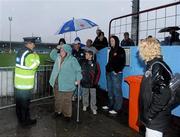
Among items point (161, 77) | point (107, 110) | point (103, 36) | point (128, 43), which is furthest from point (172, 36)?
point (161, 77)

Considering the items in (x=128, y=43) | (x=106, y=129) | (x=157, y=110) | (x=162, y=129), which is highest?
(x=128, y=43)

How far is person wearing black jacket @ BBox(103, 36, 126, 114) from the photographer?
867 cm

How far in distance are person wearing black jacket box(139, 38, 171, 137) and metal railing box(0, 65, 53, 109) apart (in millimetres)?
6946

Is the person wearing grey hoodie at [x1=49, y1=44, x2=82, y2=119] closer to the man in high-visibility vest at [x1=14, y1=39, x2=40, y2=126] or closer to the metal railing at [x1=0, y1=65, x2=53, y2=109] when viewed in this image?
the man in high-visibility vest at [x1=14, y1=39, x2=40, y2=126]

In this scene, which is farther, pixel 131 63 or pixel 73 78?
pixel 131 63

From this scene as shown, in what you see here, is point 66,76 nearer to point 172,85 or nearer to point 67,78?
point 67,78

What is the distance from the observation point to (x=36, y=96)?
1119 cm

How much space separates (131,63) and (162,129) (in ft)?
17.0

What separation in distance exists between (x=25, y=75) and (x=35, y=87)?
4077 mm

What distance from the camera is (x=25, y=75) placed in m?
7.43

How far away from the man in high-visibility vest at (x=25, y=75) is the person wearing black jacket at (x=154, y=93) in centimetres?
378

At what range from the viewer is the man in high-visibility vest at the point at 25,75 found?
7387mm

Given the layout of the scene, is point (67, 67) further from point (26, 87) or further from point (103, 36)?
point (103, 36)

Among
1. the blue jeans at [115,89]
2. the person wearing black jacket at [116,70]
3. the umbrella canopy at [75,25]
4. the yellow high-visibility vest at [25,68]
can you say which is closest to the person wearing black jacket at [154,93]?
the yellow high-visibility vest at [25,68]
